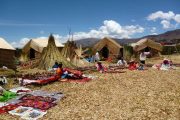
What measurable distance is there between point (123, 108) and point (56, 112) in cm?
187

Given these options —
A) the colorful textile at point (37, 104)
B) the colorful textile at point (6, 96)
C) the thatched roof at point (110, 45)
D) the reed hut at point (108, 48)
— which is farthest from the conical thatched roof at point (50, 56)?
the thatched roof at point (110, 45)

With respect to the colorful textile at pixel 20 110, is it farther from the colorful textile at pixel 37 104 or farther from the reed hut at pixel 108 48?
the reed hut at pixel 108 48

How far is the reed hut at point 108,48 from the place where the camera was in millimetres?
31541

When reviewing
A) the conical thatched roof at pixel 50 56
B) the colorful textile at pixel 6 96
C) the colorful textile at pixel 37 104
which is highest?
the conical thatched roof at pixel 50 56

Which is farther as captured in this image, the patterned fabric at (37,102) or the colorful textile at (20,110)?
the patterned fabric at (37,102)

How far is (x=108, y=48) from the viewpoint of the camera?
105ft

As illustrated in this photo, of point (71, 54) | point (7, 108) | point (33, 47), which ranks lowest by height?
point (7, 108)

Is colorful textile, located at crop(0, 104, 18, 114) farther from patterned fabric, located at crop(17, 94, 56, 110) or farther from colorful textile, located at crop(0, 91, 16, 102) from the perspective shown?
colorful textile, located at crop(0, 91, 16, 102)

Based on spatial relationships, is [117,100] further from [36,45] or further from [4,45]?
[36,45]

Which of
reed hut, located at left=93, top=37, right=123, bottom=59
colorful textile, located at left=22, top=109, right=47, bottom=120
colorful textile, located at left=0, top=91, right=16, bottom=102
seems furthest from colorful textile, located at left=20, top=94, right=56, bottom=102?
reed hut, located at left=93, top=37, right=123, bottom=59

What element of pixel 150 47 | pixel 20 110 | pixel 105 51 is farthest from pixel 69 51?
pixel 20 110

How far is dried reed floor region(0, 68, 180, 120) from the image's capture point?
8656mm

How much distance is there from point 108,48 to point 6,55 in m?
13.5

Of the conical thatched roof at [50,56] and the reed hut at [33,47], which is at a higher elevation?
the reed hut at [33,47]
